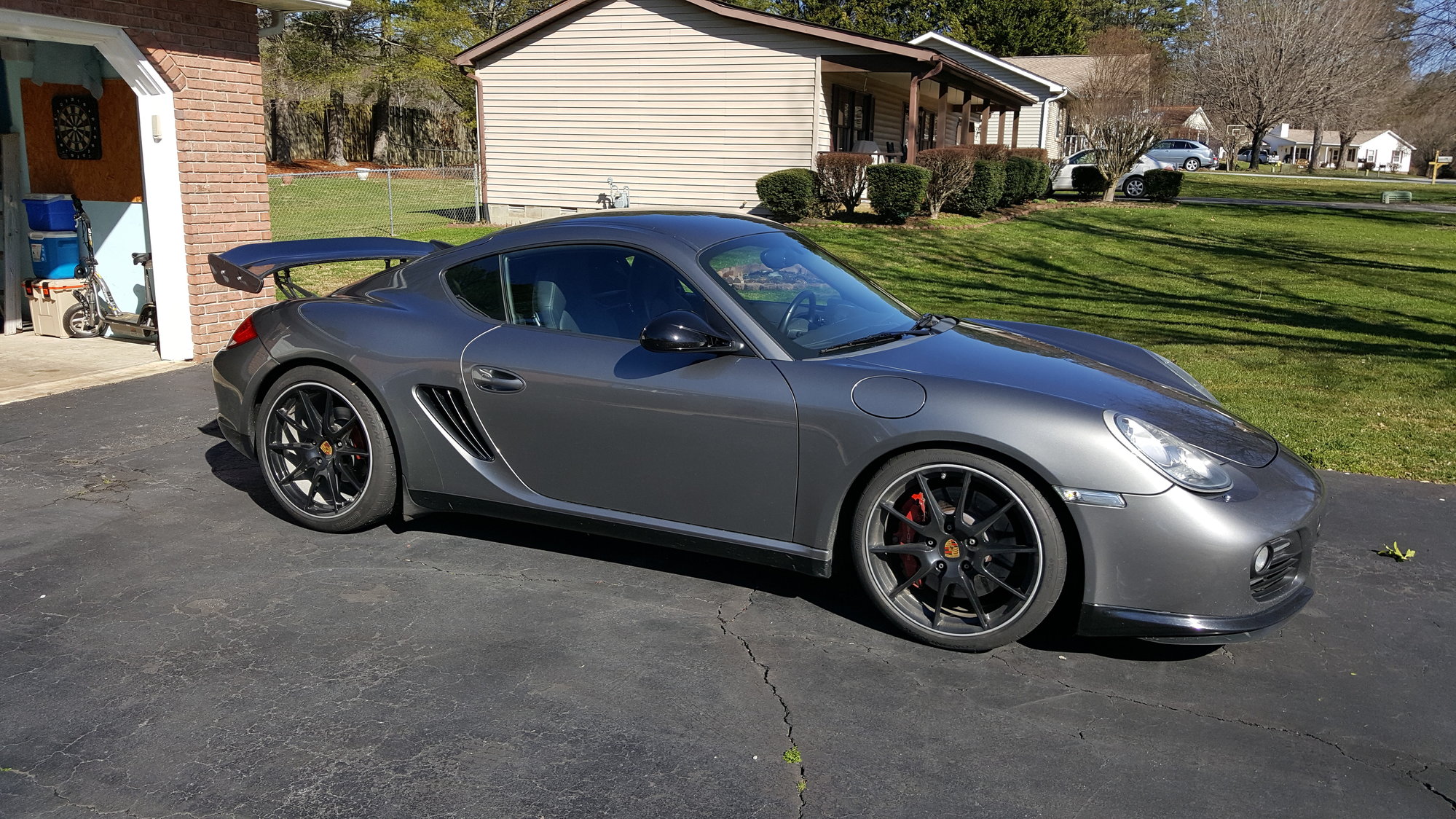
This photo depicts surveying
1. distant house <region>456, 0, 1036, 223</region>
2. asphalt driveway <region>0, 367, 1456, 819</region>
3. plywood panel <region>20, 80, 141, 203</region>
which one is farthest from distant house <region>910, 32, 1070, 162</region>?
asphalt driveway <region>0, 367, 1456, 819</region>

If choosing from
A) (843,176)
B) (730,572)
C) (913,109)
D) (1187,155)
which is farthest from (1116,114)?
(730,572)

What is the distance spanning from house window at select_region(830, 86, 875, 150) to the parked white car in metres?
6.29

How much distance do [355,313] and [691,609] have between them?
204 centimetres

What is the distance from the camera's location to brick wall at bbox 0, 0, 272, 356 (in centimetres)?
855

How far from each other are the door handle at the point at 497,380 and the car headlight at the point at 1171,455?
7.34ft

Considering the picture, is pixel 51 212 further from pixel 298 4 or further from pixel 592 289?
pixel 592 289

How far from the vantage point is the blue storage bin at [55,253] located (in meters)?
9.86

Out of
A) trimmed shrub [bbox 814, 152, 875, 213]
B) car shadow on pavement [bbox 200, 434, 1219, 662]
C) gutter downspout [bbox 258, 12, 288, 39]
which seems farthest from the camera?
trimmed shrub [bbox 814, 152, 875, 213]

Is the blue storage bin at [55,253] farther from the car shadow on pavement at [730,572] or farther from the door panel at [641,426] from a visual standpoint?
the door panel at [641,426]

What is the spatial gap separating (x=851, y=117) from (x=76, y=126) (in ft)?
59.1

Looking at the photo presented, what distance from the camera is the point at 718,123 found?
22641 mm

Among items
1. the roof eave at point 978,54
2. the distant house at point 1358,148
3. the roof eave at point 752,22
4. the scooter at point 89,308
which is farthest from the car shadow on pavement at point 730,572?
the distant house at point 1358,148

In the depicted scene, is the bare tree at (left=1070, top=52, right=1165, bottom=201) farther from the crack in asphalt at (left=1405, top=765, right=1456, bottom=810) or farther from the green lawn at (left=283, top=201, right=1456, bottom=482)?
the crack in asphalt at (left=1405, top=765, right=1456, bottom=810)

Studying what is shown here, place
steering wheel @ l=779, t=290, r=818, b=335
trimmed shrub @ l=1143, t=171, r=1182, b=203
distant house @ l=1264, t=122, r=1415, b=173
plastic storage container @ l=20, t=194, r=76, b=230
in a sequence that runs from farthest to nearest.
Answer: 1. distant house @ l=1264, t=122, r=1415, b=173
2. trimmed shrub @ l=1143, t=171, r=1182, b=203
3. plastic storage container @ l=20, t=194, r=76, b=230
4. steering wheel @ l=779, t=290, r=818, b=335
